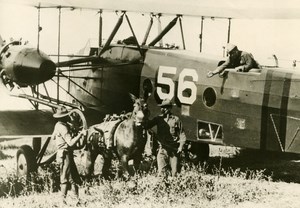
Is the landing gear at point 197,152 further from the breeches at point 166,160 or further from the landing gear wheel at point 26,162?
the landing gear wheel at point 26,162

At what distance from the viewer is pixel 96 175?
7207mm

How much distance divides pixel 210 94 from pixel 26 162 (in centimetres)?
320

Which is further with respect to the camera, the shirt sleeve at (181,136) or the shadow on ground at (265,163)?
the shadow on ground at (265,163)

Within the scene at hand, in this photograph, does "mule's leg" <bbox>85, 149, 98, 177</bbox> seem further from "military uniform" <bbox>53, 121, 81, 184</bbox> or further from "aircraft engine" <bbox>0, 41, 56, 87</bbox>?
"aircraft engine" <bbox>0, 41, 56, 87</bbox>

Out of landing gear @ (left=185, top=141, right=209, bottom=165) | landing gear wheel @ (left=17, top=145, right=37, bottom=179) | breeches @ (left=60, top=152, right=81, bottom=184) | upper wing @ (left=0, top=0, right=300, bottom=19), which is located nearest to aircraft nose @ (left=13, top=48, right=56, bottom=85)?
upper wing @ (left=0, top=0, right=300, bottom=19)

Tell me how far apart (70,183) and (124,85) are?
2.76 metres

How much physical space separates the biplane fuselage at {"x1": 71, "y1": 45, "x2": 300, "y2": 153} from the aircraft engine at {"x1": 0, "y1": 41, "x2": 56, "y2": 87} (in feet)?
5.07

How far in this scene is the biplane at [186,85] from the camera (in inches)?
254

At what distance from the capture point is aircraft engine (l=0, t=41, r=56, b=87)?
7.09 metres

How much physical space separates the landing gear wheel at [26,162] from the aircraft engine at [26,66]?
44.2 inches

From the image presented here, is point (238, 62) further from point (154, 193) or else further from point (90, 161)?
point (90, 161)

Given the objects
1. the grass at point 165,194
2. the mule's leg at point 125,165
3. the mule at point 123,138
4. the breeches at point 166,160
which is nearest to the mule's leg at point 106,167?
the mule at point 123,138

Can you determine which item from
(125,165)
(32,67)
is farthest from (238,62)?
(32,67)

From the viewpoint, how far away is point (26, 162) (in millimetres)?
7445
